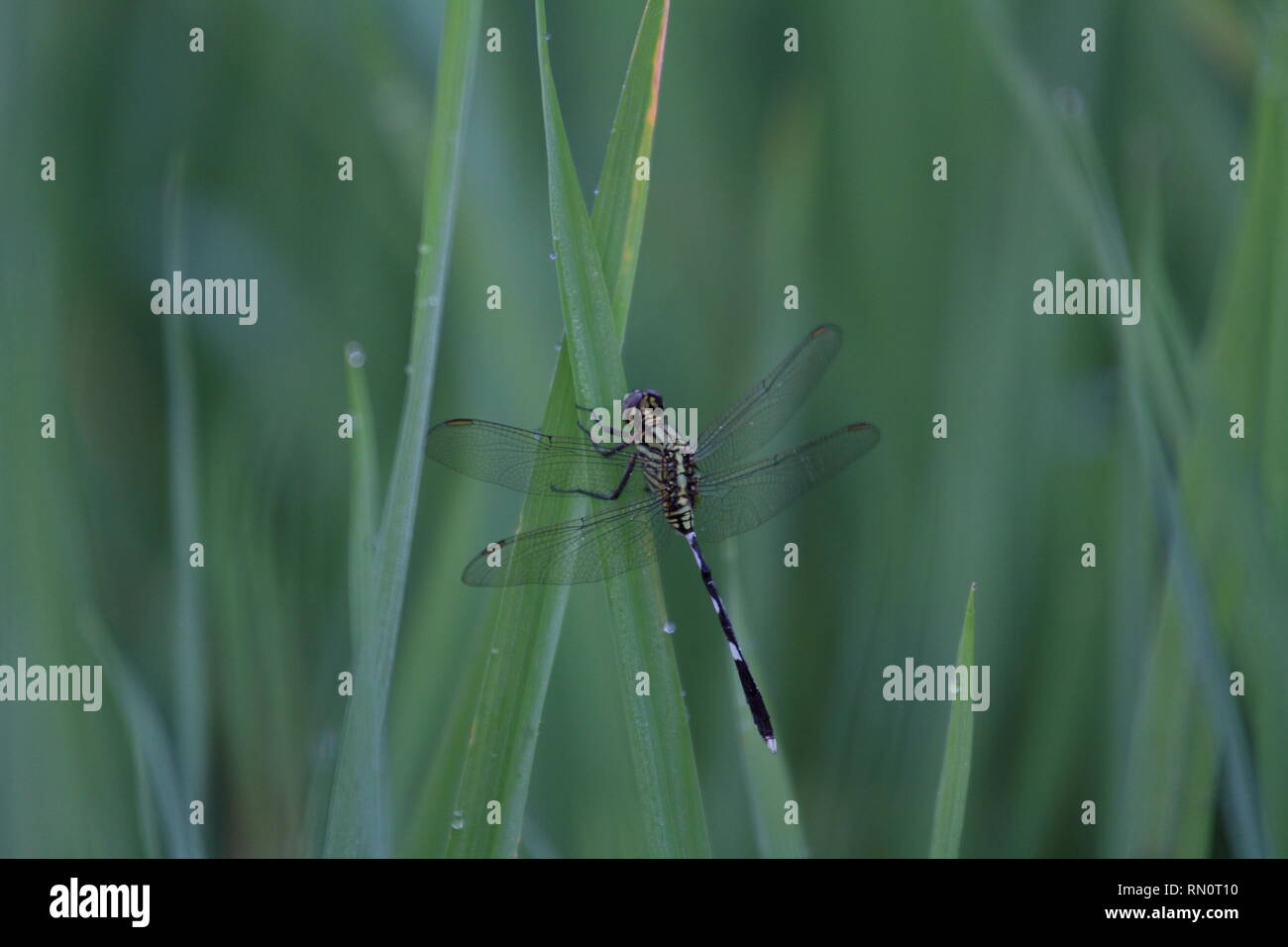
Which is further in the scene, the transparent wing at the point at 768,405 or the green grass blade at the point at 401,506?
the transparent wing at the point at 768,405

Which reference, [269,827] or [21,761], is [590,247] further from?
[21,761]

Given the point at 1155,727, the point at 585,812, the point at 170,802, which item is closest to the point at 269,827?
the point at 170,802

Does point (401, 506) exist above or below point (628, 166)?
below

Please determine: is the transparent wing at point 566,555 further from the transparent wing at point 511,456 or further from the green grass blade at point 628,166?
the green grass blade at point 628,166

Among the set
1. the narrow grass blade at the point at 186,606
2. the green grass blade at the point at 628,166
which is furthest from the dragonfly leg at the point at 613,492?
the narrow grass blade at the point at 186,606

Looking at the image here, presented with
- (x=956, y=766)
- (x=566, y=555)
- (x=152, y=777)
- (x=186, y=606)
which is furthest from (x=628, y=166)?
(x=152, y=777)

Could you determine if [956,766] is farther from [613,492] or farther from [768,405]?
[768,405]
